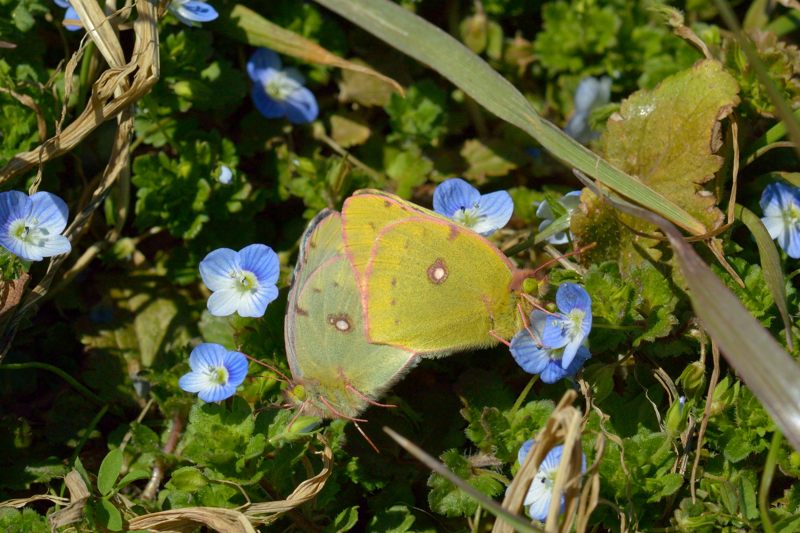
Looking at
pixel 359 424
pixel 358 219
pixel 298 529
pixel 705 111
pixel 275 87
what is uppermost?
pixel 705 111

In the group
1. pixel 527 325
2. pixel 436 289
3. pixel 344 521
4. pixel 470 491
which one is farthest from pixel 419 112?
pixel 470 491

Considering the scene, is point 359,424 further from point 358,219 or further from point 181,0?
point 181,0

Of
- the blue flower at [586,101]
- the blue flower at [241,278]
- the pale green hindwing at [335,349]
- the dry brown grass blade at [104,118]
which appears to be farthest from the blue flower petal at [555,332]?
the dry brown grass blade at [104,118]

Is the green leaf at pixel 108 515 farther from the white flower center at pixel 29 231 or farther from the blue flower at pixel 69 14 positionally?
the blue flower at pixel 69 14

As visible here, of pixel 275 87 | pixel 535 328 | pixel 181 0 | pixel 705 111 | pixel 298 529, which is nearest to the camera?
pixel 535 328

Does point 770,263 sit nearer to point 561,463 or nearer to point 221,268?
point 561,463

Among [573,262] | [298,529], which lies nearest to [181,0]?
[573,262]
